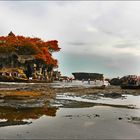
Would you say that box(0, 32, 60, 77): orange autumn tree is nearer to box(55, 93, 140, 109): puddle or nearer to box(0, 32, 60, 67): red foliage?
box(0, 32, 60, 67): red foliage

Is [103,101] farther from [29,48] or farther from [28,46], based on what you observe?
[29,48]

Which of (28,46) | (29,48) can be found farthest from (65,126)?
(29,48)

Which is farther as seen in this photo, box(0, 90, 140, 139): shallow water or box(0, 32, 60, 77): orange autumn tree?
box(0, 32, 60, 77): orange autumn tree

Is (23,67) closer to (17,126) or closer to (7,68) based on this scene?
(7,68)

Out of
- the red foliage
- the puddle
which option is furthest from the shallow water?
the red foliage

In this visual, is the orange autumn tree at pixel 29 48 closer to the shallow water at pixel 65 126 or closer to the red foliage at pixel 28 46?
the red foliage at pixel 28 46

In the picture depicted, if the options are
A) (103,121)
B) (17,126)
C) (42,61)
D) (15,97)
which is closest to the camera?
(17,126)

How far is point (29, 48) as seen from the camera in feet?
383

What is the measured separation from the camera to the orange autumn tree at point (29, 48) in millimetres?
113812

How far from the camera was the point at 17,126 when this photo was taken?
17.3 metres

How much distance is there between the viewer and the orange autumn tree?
114 meters

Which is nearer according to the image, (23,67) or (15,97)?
(15,97)

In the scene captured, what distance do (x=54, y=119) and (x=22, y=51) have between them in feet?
323

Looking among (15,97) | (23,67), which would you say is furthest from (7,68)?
(15,97)
